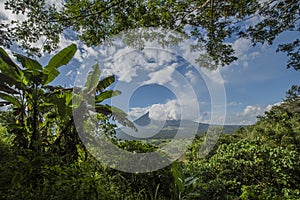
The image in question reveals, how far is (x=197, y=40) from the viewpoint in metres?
4.77

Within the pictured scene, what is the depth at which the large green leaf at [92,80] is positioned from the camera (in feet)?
11.9

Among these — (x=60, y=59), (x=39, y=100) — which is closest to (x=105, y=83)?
(x=60, y=59)

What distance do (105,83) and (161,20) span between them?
1.67m

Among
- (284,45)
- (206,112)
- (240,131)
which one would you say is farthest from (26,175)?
(240,131)

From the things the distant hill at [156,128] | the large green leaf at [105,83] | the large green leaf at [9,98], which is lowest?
the distant hill at [156,128]

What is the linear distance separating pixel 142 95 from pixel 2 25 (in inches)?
110

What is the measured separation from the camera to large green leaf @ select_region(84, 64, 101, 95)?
3642mm

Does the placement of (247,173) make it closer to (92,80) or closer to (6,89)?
(92,80)

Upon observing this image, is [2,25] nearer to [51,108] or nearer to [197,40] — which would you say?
[51,108]

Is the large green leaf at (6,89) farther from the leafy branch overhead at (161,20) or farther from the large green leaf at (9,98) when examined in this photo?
the leafy branch overhead at (161,20)

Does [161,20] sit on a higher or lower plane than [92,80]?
higher

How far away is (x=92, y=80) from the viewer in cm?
378

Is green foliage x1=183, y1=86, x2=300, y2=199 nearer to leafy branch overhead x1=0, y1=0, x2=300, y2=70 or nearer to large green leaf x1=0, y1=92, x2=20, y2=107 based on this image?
leafy branch overhead x1=0, y1=0, x2=300, y2=70

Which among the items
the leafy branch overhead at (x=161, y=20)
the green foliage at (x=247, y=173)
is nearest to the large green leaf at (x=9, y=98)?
the leafy branch overhead at (x=161, y=20)
